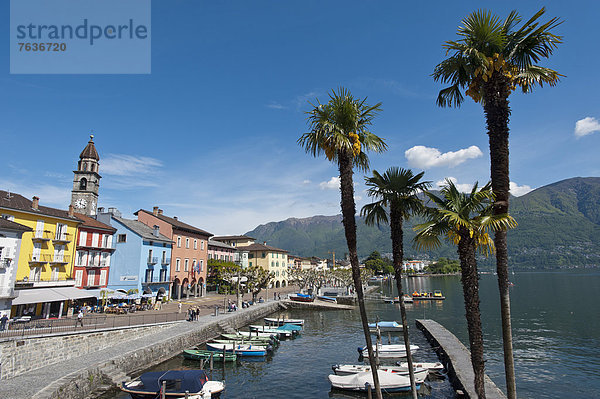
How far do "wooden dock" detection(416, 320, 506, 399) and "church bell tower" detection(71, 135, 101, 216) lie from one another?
189 feet

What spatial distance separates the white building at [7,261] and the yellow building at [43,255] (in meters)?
1.68

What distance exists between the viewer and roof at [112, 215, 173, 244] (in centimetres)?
5130

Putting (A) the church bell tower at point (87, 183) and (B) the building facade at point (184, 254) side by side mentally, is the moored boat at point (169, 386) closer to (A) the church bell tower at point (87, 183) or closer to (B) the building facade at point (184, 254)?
(B) the building facade at point (184, 254)

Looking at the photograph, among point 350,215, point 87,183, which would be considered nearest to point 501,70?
point 350,215

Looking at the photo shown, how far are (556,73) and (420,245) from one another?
6577mm

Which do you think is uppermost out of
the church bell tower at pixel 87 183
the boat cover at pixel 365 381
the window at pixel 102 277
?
the church bell tower at pixel 87 183

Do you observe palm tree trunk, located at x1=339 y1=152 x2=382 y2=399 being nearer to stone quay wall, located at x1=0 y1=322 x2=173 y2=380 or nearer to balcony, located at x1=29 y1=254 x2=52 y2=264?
stone quay wall, located at x1=0 y1=322 x2=173 y2=380

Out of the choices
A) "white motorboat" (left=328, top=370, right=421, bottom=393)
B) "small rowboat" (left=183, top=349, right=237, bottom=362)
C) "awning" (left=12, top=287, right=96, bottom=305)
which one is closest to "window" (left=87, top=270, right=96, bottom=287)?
"awning" (left=12, top=287, right=96, bottom=305)

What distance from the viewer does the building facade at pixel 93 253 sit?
43.4m

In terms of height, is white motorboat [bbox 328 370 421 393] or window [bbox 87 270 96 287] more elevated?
window [bbox 87 270 96 287]

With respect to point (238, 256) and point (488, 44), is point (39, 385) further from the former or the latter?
point (238, 256)

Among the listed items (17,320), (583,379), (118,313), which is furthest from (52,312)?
(583,379)

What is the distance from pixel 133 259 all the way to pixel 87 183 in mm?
19691

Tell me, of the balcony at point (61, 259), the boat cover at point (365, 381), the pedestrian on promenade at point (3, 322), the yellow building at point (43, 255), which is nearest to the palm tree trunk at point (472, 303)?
the boat cover at point (365, 381)
